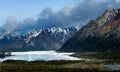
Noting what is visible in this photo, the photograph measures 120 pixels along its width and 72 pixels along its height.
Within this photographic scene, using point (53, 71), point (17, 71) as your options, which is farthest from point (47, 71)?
point (17, 71)

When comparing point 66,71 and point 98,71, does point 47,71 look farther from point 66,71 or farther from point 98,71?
point 98,71

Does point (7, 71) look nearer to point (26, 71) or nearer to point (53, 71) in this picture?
point (26, 71)

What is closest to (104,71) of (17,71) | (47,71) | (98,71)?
(98,71)

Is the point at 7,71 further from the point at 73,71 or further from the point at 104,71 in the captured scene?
the point at 104,71

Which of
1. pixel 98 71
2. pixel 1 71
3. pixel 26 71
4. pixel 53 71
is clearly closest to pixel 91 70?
pixel 98 71

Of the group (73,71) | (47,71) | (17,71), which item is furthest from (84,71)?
(17,71)
